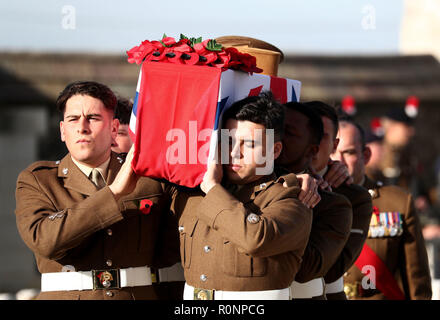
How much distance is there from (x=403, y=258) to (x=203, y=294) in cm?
219

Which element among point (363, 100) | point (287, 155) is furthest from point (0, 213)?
point (287, 155)

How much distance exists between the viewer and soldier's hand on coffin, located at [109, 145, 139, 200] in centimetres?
341

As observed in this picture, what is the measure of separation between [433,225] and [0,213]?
524 cm

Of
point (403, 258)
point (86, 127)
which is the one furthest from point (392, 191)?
point (86, 127)

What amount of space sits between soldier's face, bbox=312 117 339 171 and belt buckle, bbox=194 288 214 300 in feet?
3.61

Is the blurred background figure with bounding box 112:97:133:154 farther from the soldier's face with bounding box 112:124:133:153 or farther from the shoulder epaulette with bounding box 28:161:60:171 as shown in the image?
the shoulder epaulette with bounding box 28:161:60:171

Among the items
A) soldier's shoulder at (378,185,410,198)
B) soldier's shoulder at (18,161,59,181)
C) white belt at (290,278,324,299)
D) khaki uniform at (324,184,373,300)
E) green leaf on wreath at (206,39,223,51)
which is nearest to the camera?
green leaf on wreath at (206,39,223,51)

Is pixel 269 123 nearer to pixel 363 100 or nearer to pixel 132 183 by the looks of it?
pixel 132 183

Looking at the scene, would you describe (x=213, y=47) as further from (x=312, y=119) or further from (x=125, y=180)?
(x=312, y=119)

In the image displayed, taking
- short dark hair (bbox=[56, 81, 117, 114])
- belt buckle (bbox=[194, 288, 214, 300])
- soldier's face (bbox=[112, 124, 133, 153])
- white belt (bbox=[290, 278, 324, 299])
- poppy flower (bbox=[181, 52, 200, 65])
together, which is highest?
poppy flower (bbox=[181, 52, 200, 65])

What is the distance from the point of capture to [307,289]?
12.5 feet

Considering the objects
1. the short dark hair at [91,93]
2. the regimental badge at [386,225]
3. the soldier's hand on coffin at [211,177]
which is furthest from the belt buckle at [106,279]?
the regimental badge at [386,225]

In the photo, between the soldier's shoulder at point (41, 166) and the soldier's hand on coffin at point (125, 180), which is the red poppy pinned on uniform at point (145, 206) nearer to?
the soldier's hand on coffin at point (125, 180)

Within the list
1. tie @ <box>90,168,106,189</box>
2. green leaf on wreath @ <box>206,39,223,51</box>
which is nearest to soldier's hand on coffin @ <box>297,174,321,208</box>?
green leaf on wreath @ <box>206,39,223,51</box>
